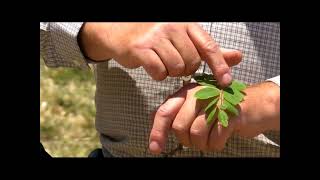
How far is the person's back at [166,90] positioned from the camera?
1.72 metres

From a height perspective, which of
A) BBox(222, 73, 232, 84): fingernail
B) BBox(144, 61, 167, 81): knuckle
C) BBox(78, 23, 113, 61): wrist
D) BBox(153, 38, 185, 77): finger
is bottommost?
BBox(222, 73, 232, 84): fingernail

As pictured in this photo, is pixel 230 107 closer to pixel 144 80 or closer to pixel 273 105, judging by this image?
pixel 273 105

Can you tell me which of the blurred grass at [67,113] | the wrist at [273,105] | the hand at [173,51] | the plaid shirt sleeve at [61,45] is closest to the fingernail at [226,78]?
the hand at [173,51]

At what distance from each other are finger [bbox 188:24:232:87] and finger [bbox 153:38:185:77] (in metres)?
0.06

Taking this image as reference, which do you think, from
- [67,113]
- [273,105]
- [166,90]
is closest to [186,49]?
[273,105]

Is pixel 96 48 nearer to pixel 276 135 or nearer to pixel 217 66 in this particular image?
pixel 217 66

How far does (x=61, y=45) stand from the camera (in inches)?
70.3

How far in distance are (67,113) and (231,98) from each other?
2.18m

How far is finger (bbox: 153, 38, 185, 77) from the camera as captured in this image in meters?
1.40

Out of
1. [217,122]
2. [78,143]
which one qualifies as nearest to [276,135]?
[217,122]

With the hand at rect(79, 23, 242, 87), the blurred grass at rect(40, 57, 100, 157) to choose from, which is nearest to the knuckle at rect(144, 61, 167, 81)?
the hand at rect(79, 23, 242, 87)

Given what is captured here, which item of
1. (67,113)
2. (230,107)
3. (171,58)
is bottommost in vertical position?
(67,113)

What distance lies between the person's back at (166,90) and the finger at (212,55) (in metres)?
0.26

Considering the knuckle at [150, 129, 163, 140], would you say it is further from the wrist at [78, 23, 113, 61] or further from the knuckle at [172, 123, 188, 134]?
the wrist at [78, 23, 113, 61]
